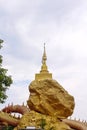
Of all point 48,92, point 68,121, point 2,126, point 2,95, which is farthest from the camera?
point 68,121

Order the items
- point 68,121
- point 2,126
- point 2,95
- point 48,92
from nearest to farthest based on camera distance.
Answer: point 2,95 → point 48,92 → point 2,126 → point 68,121

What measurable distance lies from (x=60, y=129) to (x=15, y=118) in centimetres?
477

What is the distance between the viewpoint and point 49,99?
24.7 metres

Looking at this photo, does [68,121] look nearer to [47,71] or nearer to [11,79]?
[47,71]

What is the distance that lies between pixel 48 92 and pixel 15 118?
396 centimetres

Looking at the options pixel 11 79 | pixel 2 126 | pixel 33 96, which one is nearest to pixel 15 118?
pixel 2 126

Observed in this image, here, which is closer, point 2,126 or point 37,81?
point 37,81

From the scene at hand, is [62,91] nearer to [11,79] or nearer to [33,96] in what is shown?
[33,96]

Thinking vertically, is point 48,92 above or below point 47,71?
below

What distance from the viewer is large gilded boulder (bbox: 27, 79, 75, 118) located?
24656 millimetres

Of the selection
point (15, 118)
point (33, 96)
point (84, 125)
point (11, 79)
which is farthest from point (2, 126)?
point (84, 125)

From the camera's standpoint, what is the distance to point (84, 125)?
103 ft

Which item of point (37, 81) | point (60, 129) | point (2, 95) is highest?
point (37, 81)

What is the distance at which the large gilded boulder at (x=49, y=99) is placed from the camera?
2466 cm
